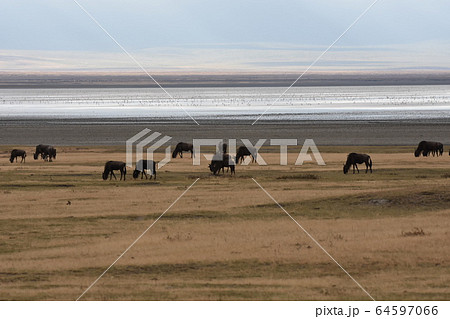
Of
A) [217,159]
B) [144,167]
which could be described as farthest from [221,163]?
[144,167]

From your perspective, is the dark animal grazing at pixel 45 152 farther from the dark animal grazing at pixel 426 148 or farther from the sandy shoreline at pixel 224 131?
the dark animal grazing at pixel 426 148

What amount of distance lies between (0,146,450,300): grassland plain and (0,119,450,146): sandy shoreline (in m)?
25.9

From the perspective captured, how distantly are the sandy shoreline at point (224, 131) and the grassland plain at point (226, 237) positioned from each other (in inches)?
1022

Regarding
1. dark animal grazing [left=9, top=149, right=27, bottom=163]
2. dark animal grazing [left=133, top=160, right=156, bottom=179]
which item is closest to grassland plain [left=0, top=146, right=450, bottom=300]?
dark animal grazing [left=133, top=160, right=156, bottom=179]

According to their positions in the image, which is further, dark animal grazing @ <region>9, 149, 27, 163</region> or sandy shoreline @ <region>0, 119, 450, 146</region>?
sandy shoreline @ <region>0, 119, 450, 146</region>

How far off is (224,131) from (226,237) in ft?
165

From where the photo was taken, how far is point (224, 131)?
7600 cm

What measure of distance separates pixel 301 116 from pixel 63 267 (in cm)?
7607

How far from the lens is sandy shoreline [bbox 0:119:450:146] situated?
7000 centimetres

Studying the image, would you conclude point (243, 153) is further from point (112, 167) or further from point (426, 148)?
point (426, 148)

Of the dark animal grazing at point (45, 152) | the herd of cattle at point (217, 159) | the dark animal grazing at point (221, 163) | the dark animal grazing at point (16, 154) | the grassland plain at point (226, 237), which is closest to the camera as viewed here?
the grassland plain at point (226, 237)

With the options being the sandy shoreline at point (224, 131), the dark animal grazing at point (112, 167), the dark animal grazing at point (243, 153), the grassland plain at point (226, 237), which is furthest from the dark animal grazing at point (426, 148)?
the dark animal grazing at point (112, 167)

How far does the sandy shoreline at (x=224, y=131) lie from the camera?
70000 millimetres

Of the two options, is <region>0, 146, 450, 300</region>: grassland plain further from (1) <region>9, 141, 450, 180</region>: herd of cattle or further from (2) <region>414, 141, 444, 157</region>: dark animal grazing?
(2) <region>414, 141, 444, 157</region>: dark animal grazing
